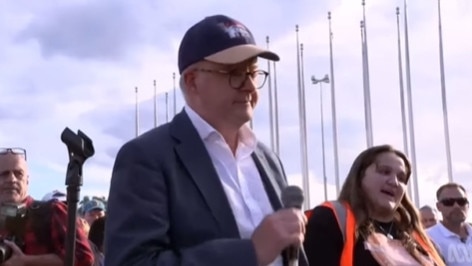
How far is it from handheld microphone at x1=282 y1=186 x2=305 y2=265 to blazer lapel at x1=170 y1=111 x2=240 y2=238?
0.17 m

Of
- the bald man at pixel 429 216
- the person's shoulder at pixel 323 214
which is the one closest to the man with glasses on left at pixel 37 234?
the person's shoulder at pixel 323 214

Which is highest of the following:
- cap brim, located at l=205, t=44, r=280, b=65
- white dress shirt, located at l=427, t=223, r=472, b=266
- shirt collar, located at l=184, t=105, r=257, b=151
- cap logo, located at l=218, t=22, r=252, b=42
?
cap logo, located at l=218, t=22, r=252, b=42

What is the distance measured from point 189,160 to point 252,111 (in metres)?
0.26

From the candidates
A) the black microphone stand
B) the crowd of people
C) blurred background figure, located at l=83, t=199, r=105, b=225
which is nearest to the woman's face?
the black microphone stand

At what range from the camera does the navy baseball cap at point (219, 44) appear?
106 inches

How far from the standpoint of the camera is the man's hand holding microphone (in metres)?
2.39

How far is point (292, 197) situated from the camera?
2629 millimetres

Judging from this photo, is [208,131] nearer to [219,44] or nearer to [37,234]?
[219,44]

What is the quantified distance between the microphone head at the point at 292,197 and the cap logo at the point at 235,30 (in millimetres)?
496

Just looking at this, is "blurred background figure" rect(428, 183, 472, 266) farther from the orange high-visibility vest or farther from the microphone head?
the microphone head

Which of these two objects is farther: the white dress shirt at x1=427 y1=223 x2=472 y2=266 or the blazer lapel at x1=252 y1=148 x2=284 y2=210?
the white dress shirt at x1=427 y1=223 x2=472 y2=266

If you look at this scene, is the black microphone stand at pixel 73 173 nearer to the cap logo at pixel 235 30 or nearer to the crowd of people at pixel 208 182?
the crowd of people at pixel 208 182

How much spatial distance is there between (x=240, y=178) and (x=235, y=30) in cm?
47

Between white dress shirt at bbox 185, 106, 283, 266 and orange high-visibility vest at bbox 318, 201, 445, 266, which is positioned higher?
white dress shirt at bbox 185, 106, 283, 266
